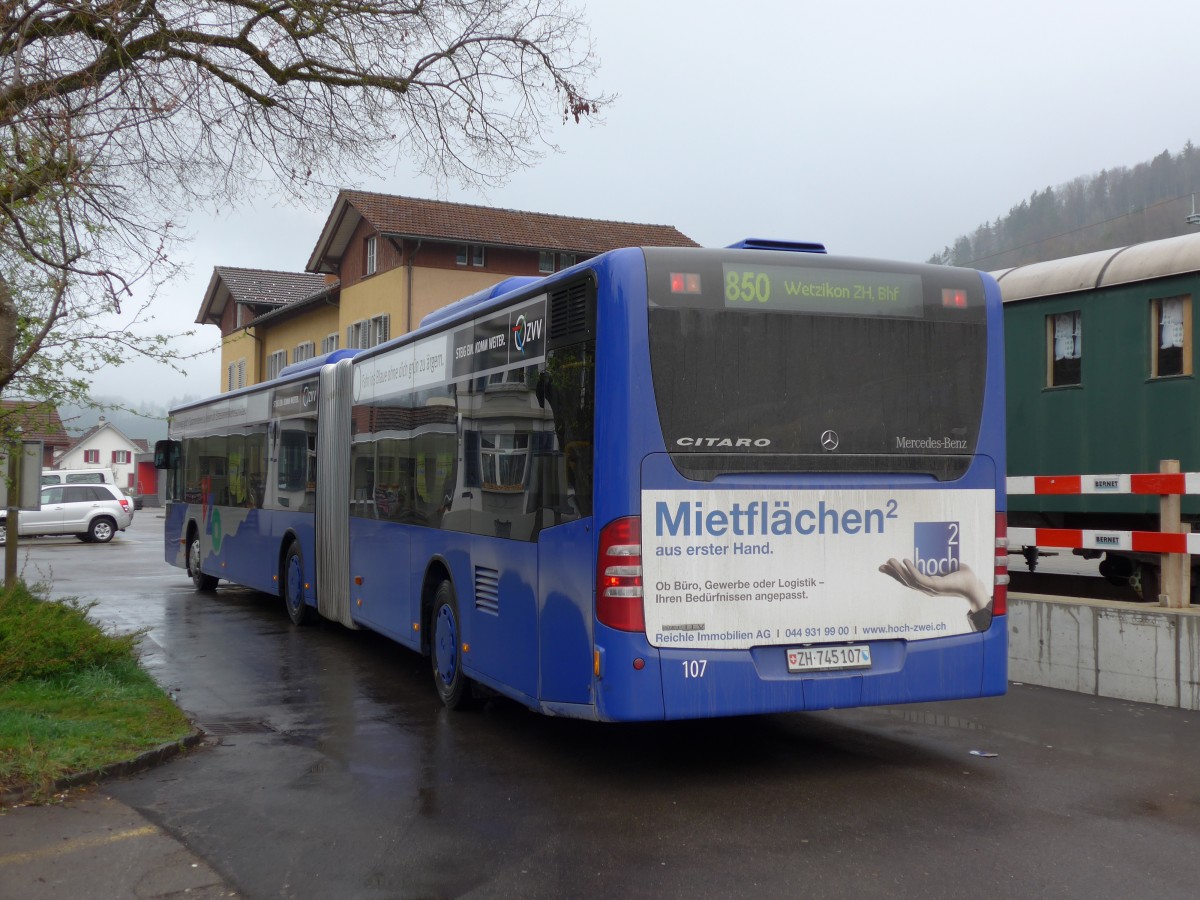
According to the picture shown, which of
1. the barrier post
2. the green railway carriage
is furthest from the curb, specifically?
the green railway carriage

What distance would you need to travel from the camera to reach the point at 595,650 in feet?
21.9

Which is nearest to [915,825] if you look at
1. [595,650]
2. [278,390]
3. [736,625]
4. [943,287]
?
[736,625]

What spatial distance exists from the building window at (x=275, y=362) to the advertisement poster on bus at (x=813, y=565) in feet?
152

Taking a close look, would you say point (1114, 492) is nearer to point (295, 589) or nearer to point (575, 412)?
point (575, 412)

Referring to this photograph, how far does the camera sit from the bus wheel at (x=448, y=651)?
9086mm

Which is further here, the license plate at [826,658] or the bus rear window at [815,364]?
the license plate at [826,658]

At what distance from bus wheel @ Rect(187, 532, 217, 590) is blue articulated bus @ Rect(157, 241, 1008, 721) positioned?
12.3 m

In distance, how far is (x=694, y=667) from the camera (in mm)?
6672

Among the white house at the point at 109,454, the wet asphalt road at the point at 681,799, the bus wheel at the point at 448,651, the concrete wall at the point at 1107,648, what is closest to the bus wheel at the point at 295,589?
the wet asphalt road at the point at 681,799

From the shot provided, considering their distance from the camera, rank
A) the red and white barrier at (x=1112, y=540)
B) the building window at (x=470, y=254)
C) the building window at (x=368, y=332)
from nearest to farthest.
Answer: the red and white barrier at (x=1112, y=540) < the building window at (x=368, y=332) < the building window at (x=470, y=254)

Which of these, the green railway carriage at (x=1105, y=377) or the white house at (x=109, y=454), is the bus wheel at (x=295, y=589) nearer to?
the green railway carriage at (x=1105, y=377)

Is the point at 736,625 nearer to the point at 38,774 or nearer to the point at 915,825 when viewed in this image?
the point at 915,825

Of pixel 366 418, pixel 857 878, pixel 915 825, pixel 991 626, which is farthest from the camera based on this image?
pixel 366 418

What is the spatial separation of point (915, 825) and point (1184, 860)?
1.19 m
